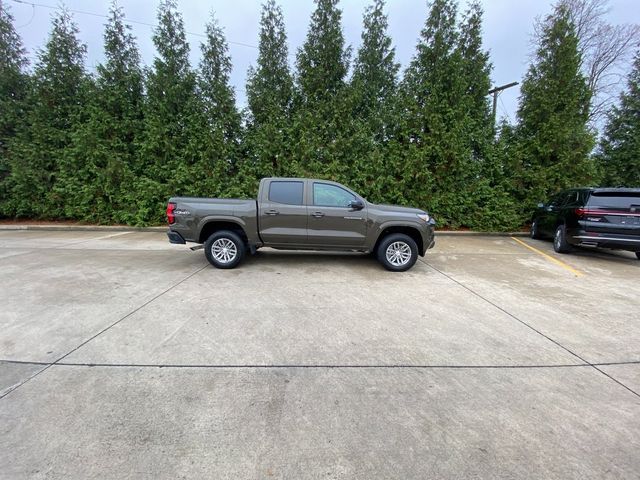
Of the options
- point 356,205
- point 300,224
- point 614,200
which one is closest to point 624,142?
point 614,200

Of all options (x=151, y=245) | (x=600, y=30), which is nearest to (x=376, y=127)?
(x=151, y=245)

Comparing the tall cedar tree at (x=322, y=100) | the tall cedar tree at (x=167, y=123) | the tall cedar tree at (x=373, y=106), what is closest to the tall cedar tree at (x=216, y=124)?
the tall cedar tree at (x=167, y=123)

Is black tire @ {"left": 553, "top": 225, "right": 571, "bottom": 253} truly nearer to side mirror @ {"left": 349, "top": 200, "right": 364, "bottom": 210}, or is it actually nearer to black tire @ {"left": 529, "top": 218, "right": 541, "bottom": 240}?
black tire @ {"left": 529, "top": 218, "right": 541, "bottom": 240}

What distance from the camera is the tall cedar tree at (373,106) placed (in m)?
10.5

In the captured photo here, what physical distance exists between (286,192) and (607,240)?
7240mm

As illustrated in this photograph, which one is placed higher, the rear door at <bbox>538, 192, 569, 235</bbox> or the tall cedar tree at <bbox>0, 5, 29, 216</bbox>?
the tall cedar tree at <bbox>0, 5, 29, 216</bbox>

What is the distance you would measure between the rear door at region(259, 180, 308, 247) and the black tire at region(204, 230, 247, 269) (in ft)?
1.74

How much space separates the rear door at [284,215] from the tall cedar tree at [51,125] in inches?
368

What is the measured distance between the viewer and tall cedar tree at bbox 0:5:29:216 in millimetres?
10984

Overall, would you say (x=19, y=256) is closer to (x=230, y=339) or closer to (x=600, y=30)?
(x=230, y=339)

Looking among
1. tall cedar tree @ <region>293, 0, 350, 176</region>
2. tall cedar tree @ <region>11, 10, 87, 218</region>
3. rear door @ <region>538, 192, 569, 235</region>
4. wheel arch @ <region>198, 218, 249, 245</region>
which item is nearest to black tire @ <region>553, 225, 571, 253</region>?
rear door @ <region>538, 192, 569, 235</region>

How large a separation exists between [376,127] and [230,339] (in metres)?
9.36

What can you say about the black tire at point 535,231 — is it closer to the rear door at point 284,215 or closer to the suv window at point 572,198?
the suv window at point 572,198

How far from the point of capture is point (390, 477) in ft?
5.91
